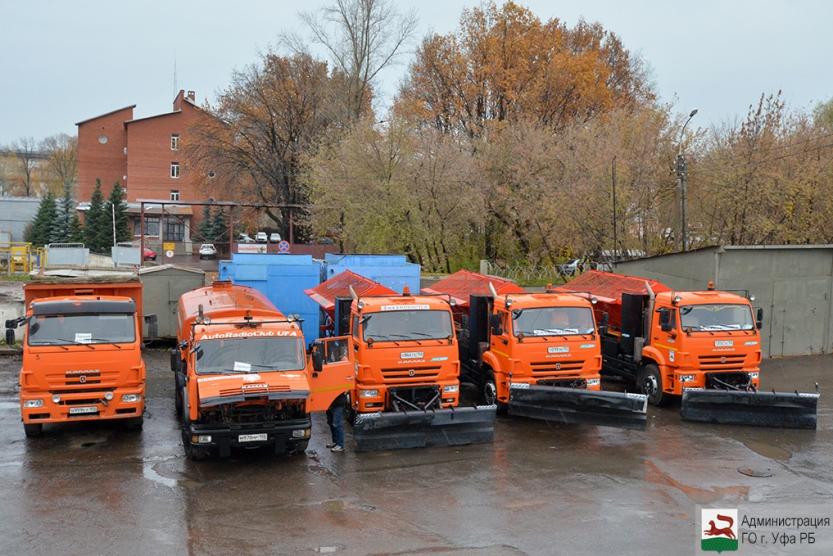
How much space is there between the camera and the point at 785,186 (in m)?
26.0

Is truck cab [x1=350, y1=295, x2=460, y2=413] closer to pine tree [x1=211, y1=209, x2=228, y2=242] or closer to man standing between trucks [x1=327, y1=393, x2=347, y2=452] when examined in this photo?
man standing between trucks [x1=327, y1=393, x2=347, y2=452]

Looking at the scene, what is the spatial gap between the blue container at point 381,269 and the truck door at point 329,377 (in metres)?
9.17

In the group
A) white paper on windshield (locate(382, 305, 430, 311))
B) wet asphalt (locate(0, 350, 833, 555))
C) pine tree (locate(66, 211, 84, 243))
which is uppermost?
pine tree (locate(66, 211, 84, 243))

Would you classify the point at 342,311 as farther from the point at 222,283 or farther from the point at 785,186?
the point at 785,186

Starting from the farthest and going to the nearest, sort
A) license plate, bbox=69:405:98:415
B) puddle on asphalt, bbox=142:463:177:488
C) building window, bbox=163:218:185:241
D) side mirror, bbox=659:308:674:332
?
building window, bbox=163:218:185:241
side mirror, bbox=659:308:674:332
license plate, bbox=69:405:98:415
puddle on asphalt, bbox=142:463:177:488

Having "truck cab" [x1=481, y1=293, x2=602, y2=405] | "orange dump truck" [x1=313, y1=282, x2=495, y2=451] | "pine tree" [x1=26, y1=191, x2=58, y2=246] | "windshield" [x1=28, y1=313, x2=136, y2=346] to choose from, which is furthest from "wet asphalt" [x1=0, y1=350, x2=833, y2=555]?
"pine tree" [x1=26, y1=191, x2=58, y2=246]

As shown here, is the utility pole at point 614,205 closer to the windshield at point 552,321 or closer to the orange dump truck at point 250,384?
the windshield at point 552,321

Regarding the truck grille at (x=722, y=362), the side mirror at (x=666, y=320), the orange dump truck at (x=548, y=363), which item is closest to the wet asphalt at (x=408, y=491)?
the orange dump truck at (x=548, y=363)

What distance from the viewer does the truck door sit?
11703mm

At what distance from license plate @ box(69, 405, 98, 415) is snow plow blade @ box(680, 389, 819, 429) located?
424 inches

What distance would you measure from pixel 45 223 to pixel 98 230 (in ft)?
26.9

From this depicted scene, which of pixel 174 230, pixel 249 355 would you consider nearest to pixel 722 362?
pixel 249 355

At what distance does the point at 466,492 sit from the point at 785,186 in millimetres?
20683

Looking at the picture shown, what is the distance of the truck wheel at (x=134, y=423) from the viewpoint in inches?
526
